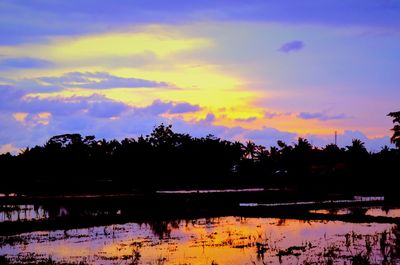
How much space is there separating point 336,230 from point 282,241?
3.75 meters

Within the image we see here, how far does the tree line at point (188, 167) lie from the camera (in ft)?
153

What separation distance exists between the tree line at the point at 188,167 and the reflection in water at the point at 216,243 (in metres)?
21.2

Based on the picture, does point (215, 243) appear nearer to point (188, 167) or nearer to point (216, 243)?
point (216, 243)

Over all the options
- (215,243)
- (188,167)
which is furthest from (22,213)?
(188,167)

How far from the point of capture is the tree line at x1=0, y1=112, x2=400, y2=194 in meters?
46.8

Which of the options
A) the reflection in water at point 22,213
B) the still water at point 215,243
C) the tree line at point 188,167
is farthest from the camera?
the tree line at point 188,167

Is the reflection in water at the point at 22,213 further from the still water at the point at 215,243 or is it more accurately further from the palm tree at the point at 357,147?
the palm tree at the point at 357,147

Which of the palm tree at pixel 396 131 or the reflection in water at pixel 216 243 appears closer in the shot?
the reflection in water at pixel 216 243

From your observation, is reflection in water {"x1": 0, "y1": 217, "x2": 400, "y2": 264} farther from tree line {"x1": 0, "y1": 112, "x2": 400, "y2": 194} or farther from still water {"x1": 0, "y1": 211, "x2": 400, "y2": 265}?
tree line {"x1": 0, "y1": 112, "x2": 400, "y2": 194}

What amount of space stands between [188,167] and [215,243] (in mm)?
40536

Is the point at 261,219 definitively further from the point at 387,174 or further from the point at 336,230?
the point at 387,174

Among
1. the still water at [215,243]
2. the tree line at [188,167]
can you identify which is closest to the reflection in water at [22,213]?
the still water at [215,243]

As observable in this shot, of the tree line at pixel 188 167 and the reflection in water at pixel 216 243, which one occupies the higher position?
the tree line at pixel 188 167

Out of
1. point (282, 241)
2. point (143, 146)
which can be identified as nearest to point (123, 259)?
point (282, 241)
